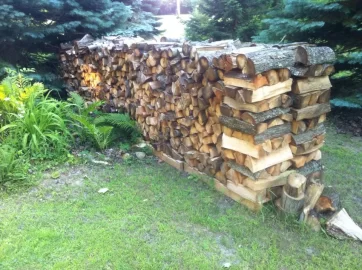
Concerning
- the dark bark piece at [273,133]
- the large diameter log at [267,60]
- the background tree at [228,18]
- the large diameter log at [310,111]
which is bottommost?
the dark bark piece at [273,133]

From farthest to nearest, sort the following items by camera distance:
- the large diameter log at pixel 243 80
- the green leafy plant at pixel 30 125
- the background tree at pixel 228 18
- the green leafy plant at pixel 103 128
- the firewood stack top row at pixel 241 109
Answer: the background tree at pixel 228 18
the green leafy plant at pixel 103 128
the green leafy plant at pixel 30 125
the firewood stack top row at pixel 241 109
the large diameter log at pixel 243 80

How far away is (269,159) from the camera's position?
95.0 inches

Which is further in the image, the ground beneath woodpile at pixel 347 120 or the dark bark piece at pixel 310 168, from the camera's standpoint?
the ground beneath woodpile at pixel 347 120

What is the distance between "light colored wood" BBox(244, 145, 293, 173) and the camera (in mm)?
2375

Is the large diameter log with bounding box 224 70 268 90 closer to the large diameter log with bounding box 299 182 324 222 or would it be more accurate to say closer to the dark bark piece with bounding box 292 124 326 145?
the dark bark piece with bounding box 292 124 326 145

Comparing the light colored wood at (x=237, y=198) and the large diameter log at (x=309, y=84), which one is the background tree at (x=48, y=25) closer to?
the light colored wood at (x=237, y=198)

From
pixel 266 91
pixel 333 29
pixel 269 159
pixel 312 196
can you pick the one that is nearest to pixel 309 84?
pixel 266 91

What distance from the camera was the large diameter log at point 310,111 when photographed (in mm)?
2395

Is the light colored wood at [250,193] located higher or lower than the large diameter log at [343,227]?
higher

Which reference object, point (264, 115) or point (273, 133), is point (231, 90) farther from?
point (273, 133)

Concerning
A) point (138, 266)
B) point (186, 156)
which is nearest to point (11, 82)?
point (186, 156)

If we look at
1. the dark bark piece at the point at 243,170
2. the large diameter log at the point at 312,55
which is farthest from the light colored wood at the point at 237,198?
the large diameter log at the point at 312,55

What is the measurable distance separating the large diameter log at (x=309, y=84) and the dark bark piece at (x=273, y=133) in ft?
0.95

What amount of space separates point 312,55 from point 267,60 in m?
0.39
